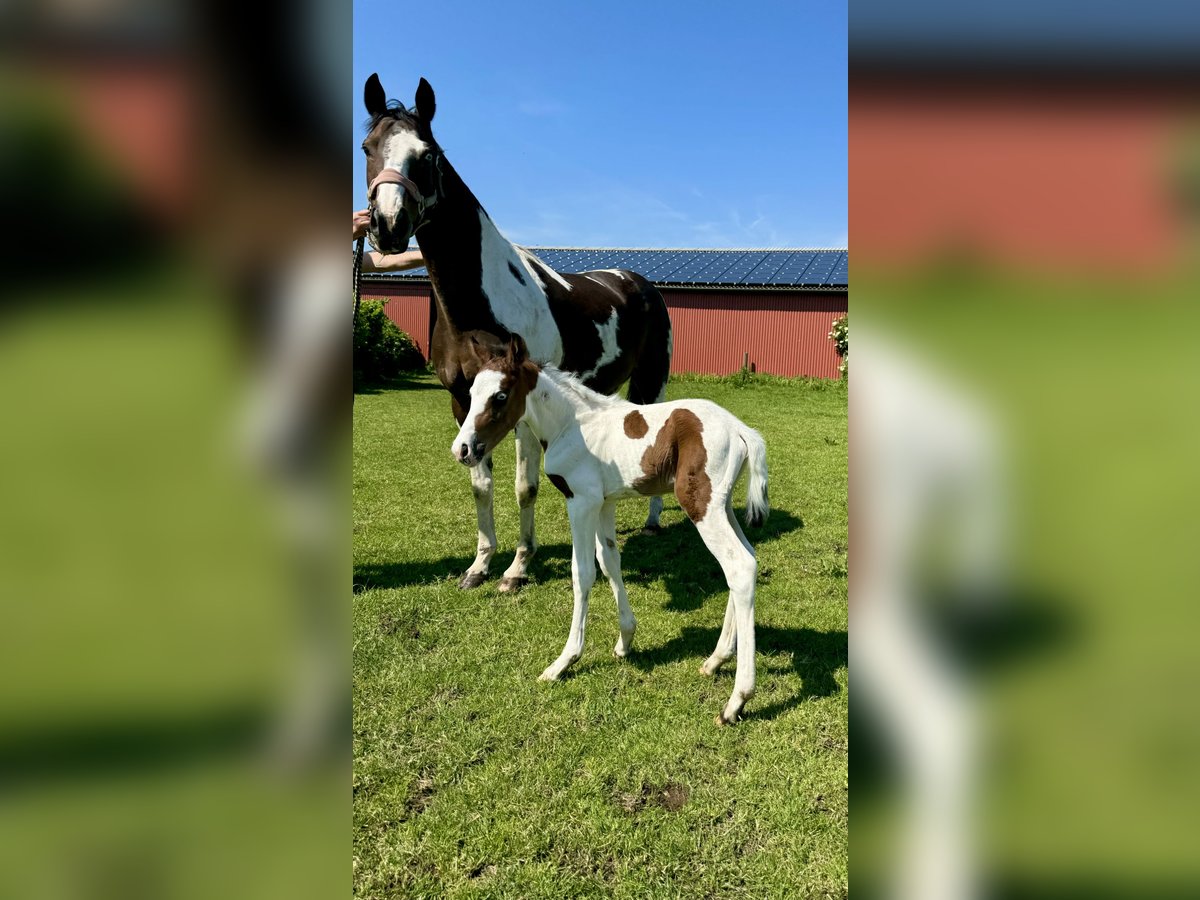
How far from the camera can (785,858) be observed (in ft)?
7.50

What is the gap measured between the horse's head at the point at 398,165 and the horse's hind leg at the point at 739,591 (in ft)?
6.55

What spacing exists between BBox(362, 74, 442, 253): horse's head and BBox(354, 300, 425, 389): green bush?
1303 centimetres

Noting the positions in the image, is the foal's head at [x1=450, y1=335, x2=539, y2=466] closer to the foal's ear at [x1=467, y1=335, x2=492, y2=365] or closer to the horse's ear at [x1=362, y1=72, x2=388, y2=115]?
the foal's ear at [x1=467, y1=335, x2=492, y2=365]

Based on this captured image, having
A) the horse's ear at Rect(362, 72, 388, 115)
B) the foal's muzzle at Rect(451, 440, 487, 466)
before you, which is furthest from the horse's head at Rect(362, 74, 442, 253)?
the foal's muzzle at Rect(451, 440, 487, 466)

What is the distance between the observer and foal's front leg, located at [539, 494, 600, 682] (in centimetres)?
351

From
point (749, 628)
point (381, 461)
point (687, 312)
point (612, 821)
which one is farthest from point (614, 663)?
point (687, 312)

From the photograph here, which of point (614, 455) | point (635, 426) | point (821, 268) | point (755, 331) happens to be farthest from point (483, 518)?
point (821, 268)

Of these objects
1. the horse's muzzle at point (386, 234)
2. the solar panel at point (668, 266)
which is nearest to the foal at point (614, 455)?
the horse's muzzle at point (386, 234)

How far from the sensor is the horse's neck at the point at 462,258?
3994mm
